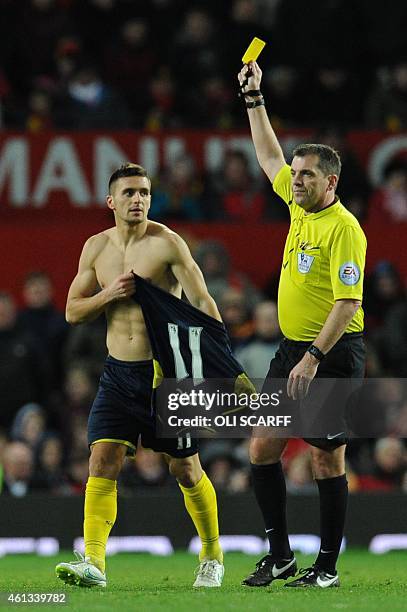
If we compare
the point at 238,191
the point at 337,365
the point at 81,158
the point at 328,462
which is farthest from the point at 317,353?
the point at 81,158

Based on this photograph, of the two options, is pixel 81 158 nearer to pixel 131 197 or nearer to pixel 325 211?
pixel 131 197

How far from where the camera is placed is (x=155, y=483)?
11.4 meters

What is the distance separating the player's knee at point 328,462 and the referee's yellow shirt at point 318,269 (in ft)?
1.85

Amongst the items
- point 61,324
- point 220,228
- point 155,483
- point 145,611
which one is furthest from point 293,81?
point 145,611

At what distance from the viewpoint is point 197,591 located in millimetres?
7434

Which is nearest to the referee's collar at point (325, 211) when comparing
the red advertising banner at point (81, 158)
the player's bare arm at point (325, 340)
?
the player's bare arm at point (325, 340)

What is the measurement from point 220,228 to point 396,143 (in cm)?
194

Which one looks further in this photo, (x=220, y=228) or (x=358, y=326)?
(x=220, y=228)

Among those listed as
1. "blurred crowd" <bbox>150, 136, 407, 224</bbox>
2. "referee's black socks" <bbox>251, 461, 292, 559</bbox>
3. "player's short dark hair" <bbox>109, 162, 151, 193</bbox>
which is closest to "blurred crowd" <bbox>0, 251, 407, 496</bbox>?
"blurred crowd" <bbox>150, 136, 407, 224</bbox>

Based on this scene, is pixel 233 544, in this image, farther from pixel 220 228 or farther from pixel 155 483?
pixel 220 228

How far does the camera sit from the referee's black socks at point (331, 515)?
750cm

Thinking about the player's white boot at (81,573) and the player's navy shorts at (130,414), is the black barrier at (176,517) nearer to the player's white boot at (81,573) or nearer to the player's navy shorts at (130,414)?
the player's navy shorts at (130,414)

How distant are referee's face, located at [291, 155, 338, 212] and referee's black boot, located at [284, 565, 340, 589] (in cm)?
183

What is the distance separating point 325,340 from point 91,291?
133cm
